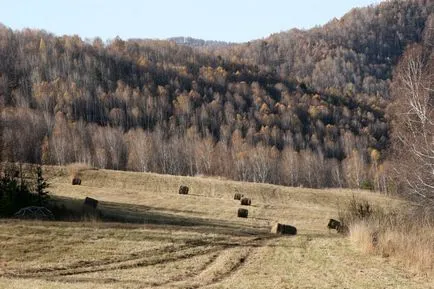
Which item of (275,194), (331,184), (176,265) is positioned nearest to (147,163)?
(331,184)

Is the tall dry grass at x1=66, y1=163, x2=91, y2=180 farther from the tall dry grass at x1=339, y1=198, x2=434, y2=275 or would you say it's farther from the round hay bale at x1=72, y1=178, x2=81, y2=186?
the tall dry grass at x1=339, y1=198, x2=434, y2=275

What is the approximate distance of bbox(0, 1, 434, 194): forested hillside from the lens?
329 feet

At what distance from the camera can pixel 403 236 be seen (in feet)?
Answer: 57.5

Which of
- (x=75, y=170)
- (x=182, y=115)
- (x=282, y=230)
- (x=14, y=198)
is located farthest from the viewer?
(x=182, y=115)

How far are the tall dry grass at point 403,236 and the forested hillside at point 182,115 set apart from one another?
65.6 m

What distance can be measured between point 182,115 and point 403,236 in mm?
129890

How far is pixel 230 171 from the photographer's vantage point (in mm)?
101500

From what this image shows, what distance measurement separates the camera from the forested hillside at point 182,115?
329 ft

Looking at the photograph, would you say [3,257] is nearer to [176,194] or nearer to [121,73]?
[176,194]

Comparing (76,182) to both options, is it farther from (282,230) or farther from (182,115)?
(182,115)

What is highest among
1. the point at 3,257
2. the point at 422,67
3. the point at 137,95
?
the point at 137,95

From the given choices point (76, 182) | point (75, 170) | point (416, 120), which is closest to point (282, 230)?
point (416, 120)

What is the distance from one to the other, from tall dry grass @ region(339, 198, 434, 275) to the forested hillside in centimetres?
6559

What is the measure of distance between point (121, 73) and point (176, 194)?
425 feet
